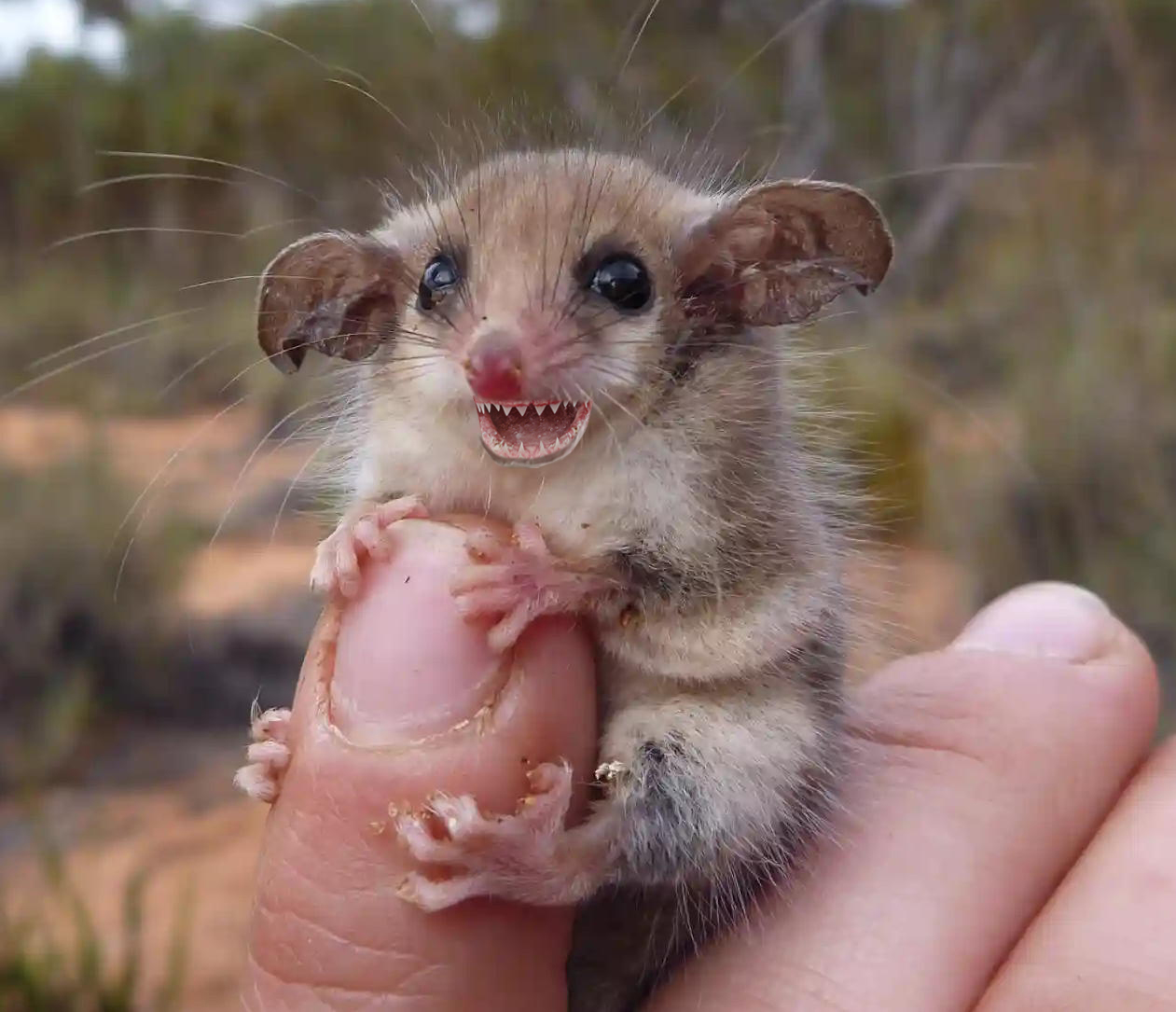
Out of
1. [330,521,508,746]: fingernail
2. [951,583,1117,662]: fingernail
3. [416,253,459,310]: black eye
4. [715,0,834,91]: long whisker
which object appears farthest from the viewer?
[951,583,1117,662]: fingernail

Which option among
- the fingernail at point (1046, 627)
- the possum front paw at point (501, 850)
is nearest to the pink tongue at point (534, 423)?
the possum front paw at point (501, 850)

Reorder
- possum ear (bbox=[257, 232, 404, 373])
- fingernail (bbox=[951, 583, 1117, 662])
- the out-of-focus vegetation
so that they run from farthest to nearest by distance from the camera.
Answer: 1. the out-of-focus vegetation
2. fingernail (bbox=[951, 583, 1117, 662])
3. possum ear (bbox=[257, 232, 404, 373])

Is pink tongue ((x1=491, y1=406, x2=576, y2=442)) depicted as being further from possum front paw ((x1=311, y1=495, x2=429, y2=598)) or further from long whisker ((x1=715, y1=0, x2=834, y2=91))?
long whisker ((x1=715, y1=0, x2=834, y2=91))

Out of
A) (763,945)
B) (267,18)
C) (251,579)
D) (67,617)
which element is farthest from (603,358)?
(251,579)

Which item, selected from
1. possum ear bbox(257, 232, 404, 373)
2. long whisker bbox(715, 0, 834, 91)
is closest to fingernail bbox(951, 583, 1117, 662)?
long whisker bbox(715, 0, 834, 91)

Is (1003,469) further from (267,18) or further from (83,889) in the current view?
(83,889)
